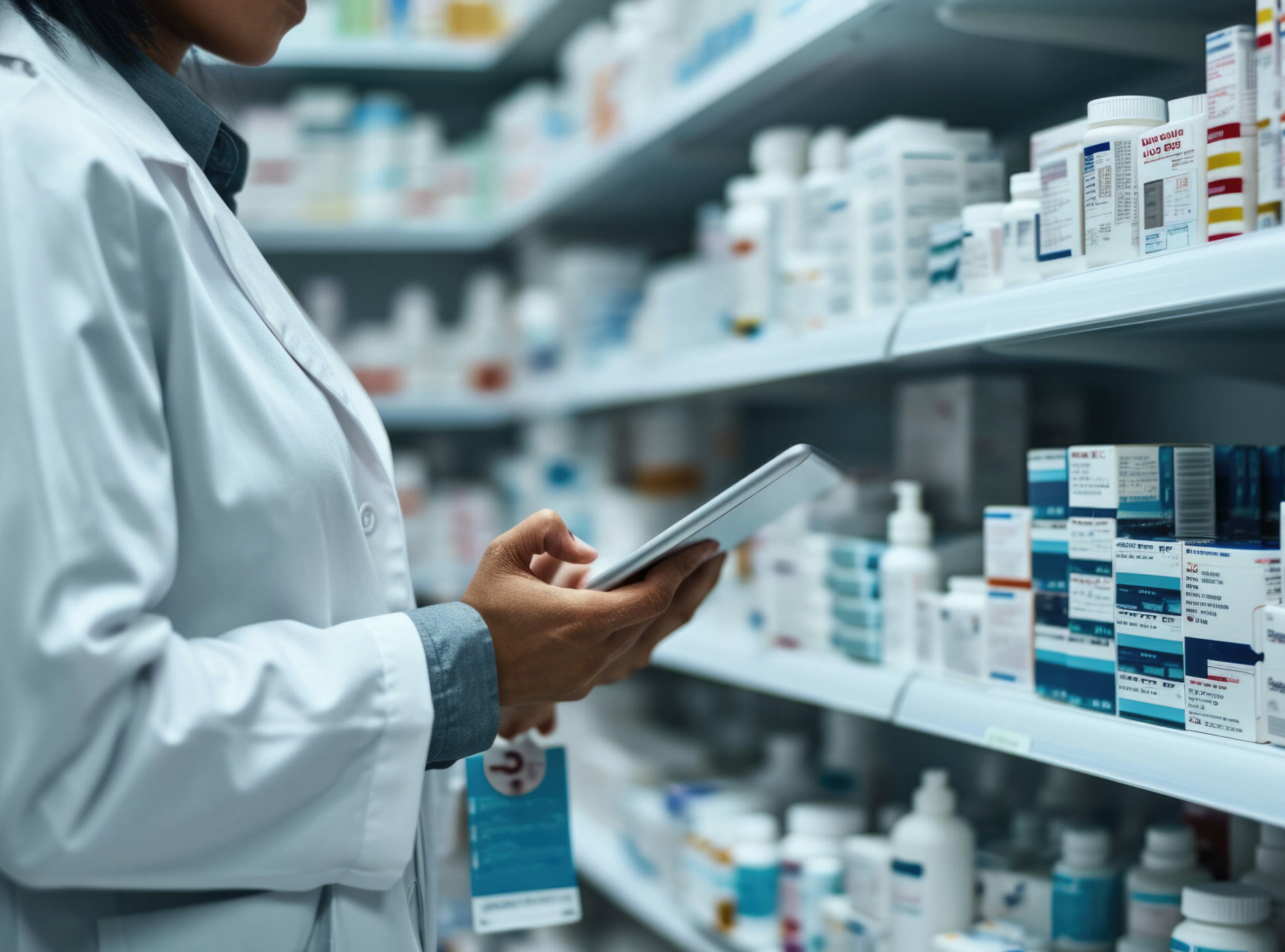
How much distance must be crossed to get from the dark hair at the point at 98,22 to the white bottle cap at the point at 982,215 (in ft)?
2.64

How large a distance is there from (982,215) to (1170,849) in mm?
666

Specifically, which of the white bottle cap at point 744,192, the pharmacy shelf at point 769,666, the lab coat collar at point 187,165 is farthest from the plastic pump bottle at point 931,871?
the white bottle cap at point 744,192

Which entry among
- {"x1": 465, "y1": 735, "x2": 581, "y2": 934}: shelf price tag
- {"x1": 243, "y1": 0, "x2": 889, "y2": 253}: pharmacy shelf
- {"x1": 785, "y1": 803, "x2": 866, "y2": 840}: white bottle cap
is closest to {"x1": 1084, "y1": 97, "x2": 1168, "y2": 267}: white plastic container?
{"x1": 243, "y1": 0, "x2": 889, "y2": 253}: pharmacy shelf

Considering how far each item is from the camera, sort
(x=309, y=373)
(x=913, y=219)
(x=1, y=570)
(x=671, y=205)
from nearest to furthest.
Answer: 1. (x=1, y=570)
2. (x=309, y=373)
3. (x=913, y=219)
4. (x=671, y=205)

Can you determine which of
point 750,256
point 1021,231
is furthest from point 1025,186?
point 750,256

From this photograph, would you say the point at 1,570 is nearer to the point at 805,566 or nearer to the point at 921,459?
the point at 805,566

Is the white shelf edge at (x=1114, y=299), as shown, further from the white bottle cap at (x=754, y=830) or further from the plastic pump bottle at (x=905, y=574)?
the white bottle cap at (x=754, y=830)

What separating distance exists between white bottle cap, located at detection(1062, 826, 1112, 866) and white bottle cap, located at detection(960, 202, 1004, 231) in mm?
648

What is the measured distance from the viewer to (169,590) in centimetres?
84

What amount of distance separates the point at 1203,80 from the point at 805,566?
0.78 metres

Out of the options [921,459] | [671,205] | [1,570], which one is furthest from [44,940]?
[671,205]

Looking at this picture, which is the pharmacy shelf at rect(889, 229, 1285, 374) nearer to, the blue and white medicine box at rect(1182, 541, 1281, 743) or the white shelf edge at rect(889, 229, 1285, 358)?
the white shelf edge at rect(889, 229, 1285, 358)

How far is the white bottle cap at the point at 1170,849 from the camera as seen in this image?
1.12 metres

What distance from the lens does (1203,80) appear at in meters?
1.39
